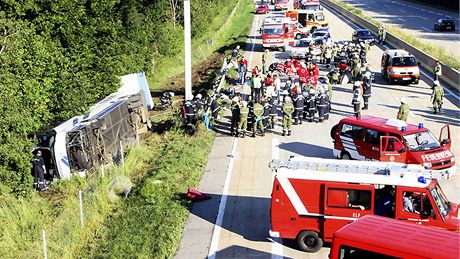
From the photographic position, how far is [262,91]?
2883 cm

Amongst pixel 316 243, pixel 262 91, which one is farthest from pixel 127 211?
pixel 262 91

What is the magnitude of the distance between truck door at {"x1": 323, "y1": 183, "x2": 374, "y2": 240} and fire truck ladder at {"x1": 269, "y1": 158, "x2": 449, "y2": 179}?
0.41 meters

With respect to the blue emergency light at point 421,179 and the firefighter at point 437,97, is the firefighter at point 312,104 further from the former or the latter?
the blue emergency light at point 421,179

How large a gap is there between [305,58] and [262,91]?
11.5 meters

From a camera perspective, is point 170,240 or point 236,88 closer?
point 170,240

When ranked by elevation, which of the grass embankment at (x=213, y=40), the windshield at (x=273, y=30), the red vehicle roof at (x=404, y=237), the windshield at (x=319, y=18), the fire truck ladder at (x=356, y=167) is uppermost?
the red vehicle roof at (x=404, y=237)

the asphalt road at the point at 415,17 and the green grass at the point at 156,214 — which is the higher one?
the green grass at the point at 156,214

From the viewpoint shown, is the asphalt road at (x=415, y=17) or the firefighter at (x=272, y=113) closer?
the firefighter at (x=272, y=113)

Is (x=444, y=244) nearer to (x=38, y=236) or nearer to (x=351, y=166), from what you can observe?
(x=351, y=166)

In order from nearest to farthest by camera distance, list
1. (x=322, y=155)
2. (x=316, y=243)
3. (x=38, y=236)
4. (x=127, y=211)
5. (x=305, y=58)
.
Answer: (x=316, y=243)
(x=38, y=236)
(x=127, y=211)
(x=322, y=155)
(x=305, y=58)

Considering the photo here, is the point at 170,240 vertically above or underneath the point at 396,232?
underneath

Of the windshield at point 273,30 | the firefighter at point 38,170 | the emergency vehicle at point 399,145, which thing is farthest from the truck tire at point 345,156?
the windshield at point 273,30

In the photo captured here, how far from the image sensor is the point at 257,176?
19422 mm

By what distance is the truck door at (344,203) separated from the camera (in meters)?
13.3
